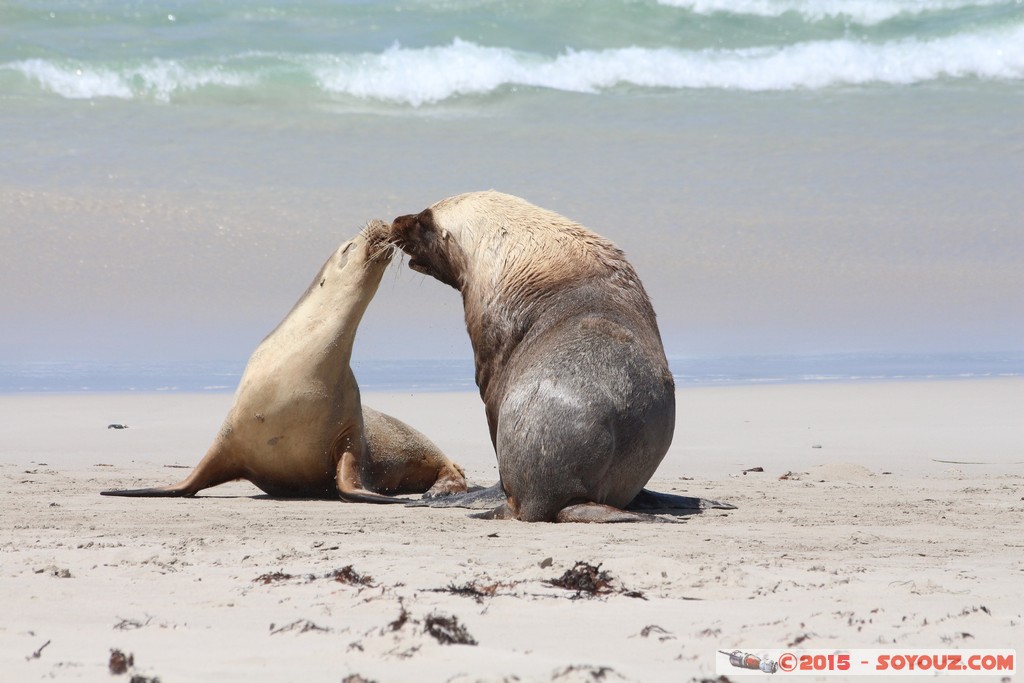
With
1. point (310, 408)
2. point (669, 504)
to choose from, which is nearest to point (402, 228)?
point (310, 408)

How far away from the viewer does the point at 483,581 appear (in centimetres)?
415

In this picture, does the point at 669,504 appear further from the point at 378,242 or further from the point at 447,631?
the point at 447,631

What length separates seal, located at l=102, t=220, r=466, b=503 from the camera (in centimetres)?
743

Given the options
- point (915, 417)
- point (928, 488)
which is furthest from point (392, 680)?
point (915, 417)

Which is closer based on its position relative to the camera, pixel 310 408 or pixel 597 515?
pixel 597 515

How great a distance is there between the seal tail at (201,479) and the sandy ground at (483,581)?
0.14 m

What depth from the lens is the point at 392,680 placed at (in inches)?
114

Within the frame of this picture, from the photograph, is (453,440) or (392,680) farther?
(453,440)

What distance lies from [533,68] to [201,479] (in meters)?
18.5

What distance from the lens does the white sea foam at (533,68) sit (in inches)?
916

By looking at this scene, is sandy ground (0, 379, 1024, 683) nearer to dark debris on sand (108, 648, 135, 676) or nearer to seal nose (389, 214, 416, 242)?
dark debris on sand (108, 648, 135, 676)

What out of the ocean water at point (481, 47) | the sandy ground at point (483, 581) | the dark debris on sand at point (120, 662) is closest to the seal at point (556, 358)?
the sandy ground at point (483, 581)

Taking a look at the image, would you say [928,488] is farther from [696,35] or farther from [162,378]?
[696,35]

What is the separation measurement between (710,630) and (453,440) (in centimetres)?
794
